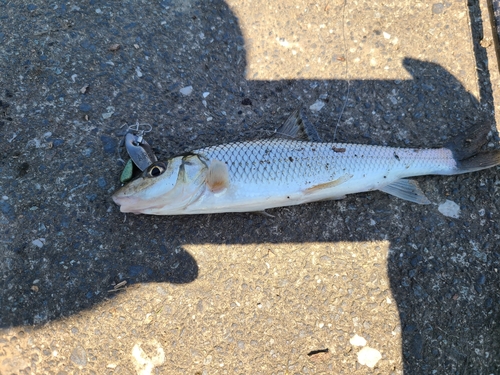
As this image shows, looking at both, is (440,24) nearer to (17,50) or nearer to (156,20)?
(156,20)

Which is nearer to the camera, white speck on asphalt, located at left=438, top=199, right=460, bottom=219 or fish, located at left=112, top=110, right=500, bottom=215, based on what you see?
fish, located at left=112, top=110, right=500, bottom=215

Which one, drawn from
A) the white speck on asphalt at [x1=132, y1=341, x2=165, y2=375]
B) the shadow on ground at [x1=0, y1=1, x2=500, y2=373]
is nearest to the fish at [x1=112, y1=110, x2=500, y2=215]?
the shadow on ground at [x1=0, y1=1, x2=500, y2=373]

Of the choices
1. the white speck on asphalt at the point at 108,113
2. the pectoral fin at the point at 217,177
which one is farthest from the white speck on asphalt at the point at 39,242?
the pectoral fin at the point at 217,177

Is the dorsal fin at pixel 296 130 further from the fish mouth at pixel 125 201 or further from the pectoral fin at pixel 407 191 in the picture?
the fish mouth at pixel 125 201

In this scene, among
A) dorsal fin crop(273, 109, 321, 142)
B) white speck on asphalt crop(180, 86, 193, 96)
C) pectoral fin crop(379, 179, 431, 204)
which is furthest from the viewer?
white speck on asphalt crop(180, 86, 193, 96)

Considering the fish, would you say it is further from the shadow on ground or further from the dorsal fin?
the shadow on ground

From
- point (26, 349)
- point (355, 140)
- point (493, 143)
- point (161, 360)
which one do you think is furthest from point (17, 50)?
point (493, 143)
